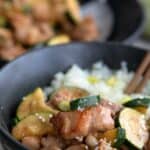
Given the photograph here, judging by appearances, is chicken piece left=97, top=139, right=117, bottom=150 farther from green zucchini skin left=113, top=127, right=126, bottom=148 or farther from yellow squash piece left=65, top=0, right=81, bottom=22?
yellow squash piece left=65, top=0, right=81, bottom=22

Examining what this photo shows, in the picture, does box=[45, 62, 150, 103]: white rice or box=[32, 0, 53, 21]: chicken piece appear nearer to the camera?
box=[45, 62, 150, 103]: white rice

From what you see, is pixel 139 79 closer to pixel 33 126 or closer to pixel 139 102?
pixel 139 102

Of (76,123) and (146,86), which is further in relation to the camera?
(146,86)

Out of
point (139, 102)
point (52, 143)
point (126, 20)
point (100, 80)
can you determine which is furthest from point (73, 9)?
point (52, 143)

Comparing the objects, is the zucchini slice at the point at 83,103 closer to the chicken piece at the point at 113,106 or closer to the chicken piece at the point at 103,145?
the chicken piece at the point at 113,106

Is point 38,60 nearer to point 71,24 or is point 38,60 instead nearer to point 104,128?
point 104,128

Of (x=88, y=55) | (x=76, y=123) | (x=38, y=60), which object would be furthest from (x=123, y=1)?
(x=76, y=123)

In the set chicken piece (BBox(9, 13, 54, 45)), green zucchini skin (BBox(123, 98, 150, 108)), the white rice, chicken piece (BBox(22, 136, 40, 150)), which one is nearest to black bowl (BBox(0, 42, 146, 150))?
the white rice

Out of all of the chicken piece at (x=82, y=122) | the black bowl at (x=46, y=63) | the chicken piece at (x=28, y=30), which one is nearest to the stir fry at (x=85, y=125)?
the chicken piece at (x=82, y=122)

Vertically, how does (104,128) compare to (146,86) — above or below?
above
